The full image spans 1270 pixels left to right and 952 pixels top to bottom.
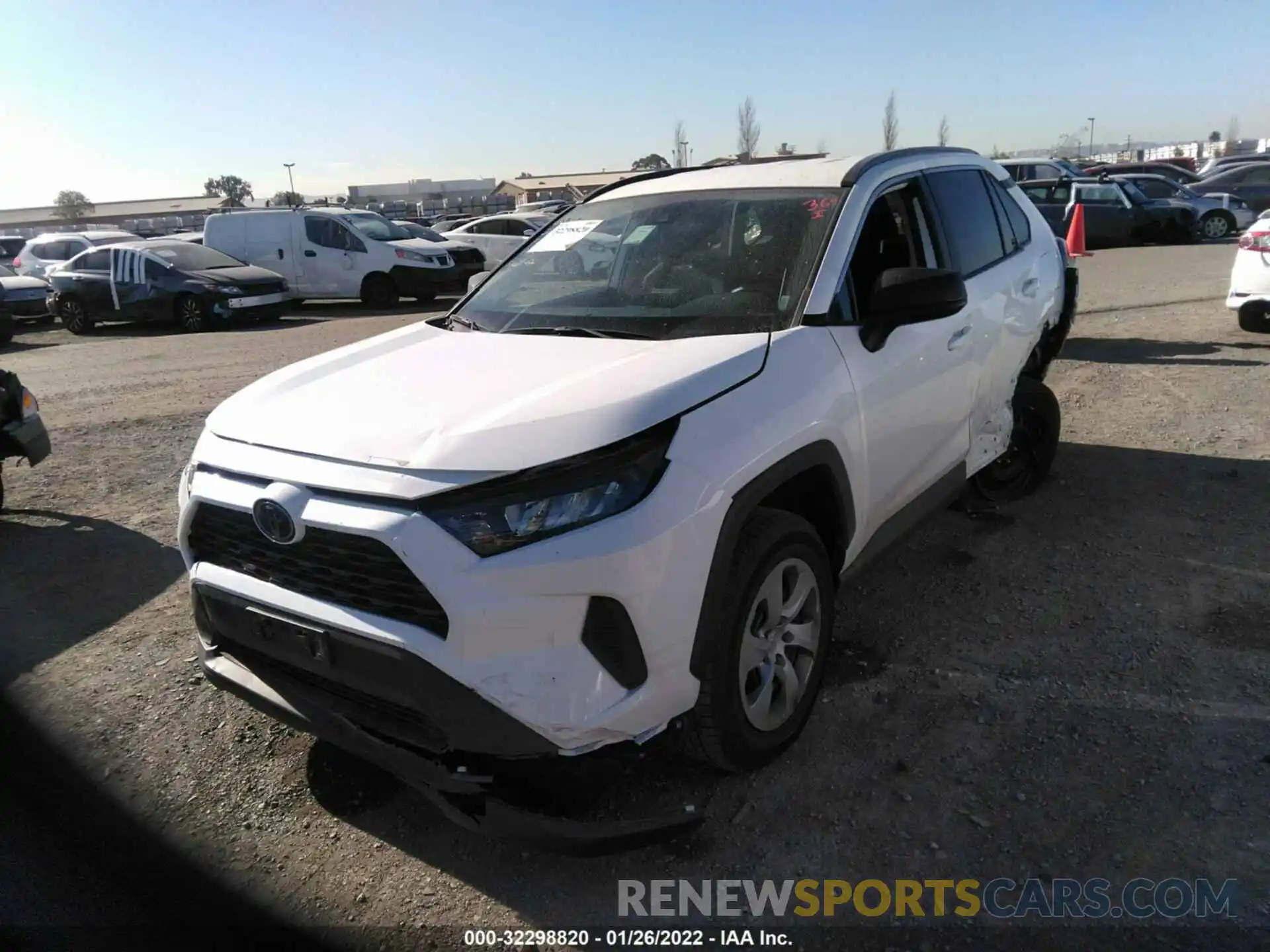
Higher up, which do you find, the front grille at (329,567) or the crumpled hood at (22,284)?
the crumpled hood at (22,284)

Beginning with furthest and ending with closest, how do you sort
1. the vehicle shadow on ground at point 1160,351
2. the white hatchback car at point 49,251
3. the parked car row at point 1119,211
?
the white hatchback car at point 49,251, the parked car row at point 1119,211, the vehicle shadow on ground at point 1160,351

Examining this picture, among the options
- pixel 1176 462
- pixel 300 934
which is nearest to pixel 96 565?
pixel 300 934

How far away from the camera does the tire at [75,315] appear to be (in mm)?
15570

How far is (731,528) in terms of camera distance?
244 cm

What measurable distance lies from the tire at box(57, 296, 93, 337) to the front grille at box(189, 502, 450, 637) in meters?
15.6

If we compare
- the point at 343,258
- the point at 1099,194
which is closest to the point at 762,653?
the point at 343,258

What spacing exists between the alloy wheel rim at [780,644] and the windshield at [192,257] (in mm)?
15012

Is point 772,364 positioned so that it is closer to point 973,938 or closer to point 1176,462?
point 973,938

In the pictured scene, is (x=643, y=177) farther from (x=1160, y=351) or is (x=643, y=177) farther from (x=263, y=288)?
(x=263, y=288)

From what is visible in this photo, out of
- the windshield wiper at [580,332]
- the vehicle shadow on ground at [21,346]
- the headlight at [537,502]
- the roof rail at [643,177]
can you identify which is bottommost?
the vehicle shadow on ground at [21,346]

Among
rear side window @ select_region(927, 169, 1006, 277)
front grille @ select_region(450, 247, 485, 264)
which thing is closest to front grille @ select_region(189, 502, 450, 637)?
rear side window @ select_region(927, 169, 1006, 277)

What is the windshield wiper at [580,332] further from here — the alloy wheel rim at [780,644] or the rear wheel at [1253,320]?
the rear wheel at [1253,320]

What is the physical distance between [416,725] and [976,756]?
5.93 ft

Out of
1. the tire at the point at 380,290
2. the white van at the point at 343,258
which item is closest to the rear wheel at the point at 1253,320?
the white van at the point at 343,258
